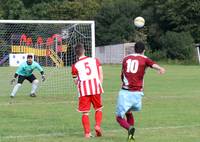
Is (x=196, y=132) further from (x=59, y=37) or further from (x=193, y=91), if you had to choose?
(x=59, y=37)

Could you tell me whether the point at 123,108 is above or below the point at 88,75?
below

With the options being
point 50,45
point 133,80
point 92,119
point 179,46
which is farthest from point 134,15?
point 133,80

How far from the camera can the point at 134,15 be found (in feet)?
285

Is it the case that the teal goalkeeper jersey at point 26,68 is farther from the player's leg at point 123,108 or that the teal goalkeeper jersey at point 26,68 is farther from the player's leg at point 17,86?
the player's leg at point 123,108

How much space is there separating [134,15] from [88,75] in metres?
74.9

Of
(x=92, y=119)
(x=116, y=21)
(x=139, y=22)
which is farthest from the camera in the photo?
(x=116, y=21)

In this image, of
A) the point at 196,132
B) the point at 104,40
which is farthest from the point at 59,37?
the point at 104,40

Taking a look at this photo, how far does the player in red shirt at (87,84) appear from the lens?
12.5 metres

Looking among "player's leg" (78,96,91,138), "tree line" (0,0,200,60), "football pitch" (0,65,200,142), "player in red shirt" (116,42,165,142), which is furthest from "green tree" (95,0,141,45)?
"player in red shirt" (116,42,165,142)

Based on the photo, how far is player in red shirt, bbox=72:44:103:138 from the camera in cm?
1252

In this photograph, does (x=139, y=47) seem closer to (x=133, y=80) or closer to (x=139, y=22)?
(x=133, y=80)

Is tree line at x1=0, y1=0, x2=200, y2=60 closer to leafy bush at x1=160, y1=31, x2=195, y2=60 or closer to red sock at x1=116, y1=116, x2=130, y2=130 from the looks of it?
leafy bush at x1=160, y1=31, x2=195, y2=60

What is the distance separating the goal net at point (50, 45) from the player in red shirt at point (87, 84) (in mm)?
11891

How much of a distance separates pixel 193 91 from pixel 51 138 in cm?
1492
